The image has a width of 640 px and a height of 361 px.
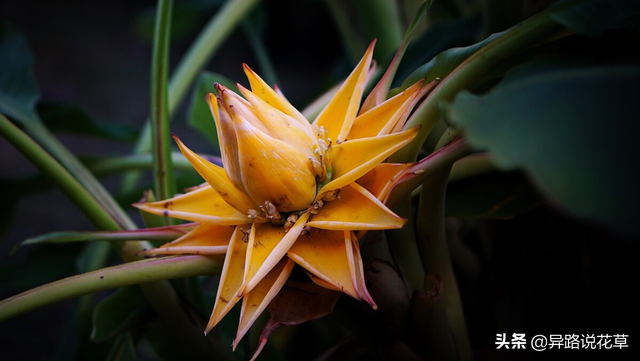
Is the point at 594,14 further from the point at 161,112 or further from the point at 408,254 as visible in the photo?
the point at 161,112

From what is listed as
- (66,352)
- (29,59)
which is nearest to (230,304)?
(66,352)

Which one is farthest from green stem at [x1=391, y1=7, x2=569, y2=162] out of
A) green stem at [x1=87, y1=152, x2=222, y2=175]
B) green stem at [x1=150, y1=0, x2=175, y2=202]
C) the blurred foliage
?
green stem at [x1=87, y1=152, x2=222, y2=175]

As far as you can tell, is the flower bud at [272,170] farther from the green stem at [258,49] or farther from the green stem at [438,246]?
the green stem at [258,49]

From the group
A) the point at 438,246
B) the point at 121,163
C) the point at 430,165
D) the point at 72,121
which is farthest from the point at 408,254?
the point at 72,121

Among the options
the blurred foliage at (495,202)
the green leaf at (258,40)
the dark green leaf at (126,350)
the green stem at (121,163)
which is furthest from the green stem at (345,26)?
the dark green leaf at (126,350)

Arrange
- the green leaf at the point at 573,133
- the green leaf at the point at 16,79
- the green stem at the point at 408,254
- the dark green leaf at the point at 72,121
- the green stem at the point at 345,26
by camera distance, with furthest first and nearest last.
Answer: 1. the green stem at the point at 345,26
2. the dark green leaf at the point at 72,121
3. the green leaf at the point at 16,79
4. the green stem at the point at 408,254
5. the green leaf at the point at 573,133

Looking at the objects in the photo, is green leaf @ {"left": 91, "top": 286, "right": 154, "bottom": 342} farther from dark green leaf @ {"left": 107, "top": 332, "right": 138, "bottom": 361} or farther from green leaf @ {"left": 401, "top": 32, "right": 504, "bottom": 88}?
green leaf @ {"left": 401, "top": 32, "right": 504, "bottom": 88}
